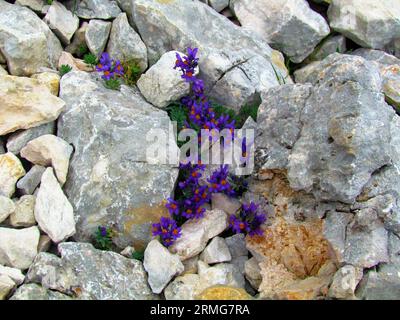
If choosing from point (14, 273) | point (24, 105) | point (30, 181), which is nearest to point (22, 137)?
point (24, 105)

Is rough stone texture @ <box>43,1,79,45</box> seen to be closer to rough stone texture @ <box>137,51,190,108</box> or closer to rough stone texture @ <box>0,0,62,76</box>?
rough stone texture @ <box>0,0,62,76</box>

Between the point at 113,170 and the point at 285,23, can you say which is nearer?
the point at 113,170

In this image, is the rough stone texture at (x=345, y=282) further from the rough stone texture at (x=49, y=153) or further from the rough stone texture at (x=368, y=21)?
the rough stone texture at (x=368, y=21)

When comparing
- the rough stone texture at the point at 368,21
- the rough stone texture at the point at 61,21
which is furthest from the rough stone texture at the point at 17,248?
the rough stone texture at the point at 368,21

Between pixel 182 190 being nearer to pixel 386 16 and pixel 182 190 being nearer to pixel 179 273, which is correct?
pixel 179 273

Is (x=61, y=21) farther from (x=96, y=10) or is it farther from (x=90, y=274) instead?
(x=90, y=274)

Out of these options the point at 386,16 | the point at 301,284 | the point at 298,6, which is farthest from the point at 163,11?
the point at 301,284
